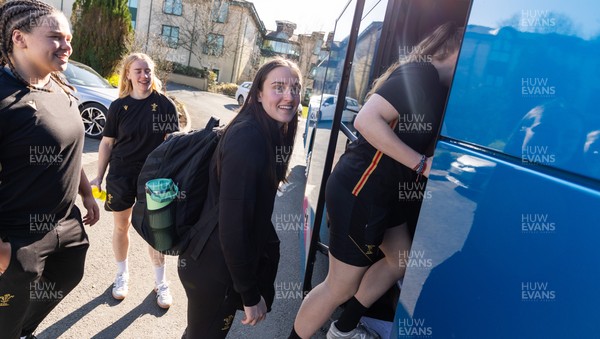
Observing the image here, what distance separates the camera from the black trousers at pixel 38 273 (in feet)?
5.83

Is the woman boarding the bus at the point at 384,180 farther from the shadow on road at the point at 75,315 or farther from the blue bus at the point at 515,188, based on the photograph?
the shadow on road at the point at 75,315

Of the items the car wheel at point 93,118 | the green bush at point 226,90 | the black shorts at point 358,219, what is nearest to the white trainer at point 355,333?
the black shorts at point 358,219

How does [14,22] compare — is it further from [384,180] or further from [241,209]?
[384,180]

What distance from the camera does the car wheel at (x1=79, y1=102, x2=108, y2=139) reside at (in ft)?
25.7

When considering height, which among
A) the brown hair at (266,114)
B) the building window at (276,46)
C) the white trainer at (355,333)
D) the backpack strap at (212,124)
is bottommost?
the white trainer at (355,333)

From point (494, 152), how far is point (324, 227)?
2.32m

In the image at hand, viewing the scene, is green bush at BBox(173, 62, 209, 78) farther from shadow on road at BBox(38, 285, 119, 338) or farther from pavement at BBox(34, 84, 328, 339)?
shadow on road at BBox(38, 285, 119, 338)

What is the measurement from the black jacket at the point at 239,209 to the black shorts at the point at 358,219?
1.53ft

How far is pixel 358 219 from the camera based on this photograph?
6.50 ft

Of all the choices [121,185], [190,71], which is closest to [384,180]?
[121,185]

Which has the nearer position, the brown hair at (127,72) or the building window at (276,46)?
the brown hair at (127,72)

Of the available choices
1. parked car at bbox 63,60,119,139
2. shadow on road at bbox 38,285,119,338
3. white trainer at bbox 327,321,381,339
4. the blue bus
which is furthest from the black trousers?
parked car at bbox 63,60,119,139

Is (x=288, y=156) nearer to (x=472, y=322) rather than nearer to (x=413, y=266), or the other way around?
(x=413, y=266)

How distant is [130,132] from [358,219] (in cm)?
193
